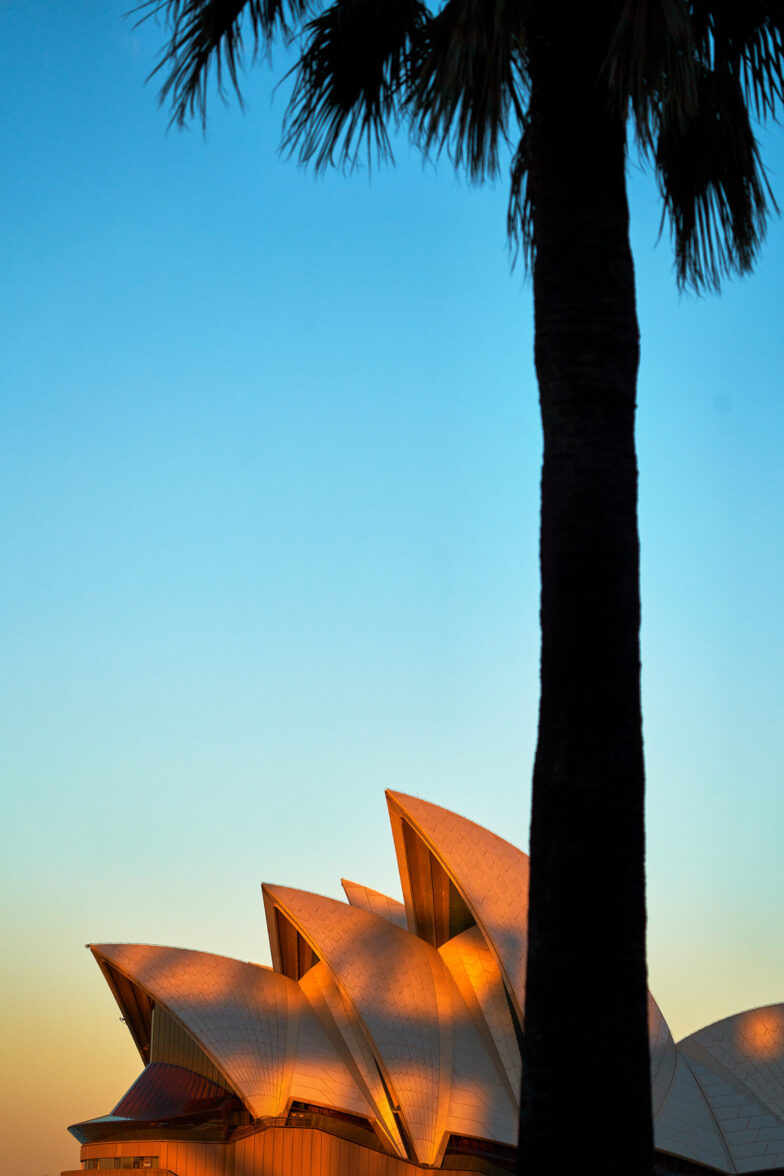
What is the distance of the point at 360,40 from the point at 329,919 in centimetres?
1707

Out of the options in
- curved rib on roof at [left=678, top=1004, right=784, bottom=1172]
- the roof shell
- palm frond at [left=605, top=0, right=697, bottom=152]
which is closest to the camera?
palm frond at [left=605, top=0, right=697, bottom=152]

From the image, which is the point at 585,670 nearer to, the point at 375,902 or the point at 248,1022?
the point at 248,1022

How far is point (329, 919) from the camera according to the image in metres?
22.0

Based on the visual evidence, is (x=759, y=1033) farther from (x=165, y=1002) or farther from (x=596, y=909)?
(x=596, y=909)

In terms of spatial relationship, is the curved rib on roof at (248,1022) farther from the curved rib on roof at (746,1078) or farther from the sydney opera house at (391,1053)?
the curved rib on roof at (746,1078)

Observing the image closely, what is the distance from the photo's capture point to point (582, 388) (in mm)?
6055

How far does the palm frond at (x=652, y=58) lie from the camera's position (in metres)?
5.95

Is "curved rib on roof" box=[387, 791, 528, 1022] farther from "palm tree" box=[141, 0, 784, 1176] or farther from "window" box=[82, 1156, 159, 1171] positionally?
"palm tree" box=[141, 0, 784, 1176]

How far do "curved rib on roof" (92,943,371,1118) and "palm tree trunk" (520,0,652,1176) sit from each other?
1577 cm

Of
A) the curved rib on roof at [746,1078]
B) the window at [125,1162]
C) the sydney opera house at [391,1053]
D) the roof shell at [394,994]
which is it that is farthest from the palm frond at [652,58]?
the window at [125,1162]

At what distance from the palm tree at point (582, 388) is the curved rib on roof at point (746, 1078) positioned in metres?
17.1

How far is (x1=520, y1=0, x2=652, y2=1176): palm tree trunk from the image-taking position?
5.23m

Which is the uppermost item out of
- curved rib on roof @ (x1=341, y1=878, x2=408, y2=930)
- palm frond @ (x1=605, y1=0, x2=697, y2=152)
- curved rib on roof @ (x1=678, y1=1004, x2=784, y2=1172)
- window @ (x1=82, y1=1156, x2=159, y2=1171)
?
palm frond @ (x1=605, y1=0, x2=697, y2=152)

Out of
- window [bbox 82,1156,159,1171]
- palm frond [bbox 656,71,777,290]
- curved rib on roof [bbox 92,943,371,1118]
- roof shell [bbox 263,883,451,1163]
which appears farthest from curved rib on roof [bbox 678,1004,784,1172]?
palm frond [bbox 656,71,777,290]
